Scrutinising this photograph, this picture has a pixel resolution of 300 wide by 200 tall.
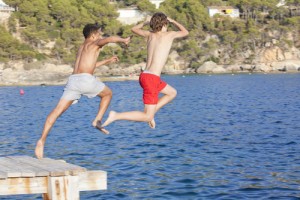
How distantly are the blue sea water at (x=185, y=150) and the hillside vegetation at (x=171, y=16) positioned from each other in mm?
78215

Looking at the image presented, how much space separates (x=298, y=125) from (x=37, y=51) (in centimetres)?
9636

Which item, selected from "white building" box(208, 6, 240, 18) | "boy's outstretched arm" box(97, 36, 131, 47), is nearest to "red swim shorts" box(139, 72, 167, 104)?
"boy's outstretched arm" box(97, 36, 131, 47)

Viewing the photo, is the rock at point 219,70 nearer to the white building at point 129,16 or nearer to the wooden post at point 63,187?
the white building at point 129,16

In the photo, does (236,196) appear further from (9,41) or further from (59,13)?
(59,13)

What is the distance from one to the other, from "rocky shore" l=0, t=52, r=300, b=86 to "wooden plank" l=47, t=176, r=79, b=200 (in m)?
87.5

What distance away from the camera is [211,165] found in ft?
75.8

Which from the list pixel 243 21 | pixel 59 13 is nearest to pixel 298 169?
pixel 59 13

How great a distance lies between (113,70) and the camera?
130 meters

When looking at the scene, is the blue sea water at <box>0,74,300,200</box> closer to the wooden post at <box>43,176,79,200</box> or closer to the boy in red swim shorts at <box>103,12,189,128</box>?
the wooden post at <box>43,176,79,200</box>

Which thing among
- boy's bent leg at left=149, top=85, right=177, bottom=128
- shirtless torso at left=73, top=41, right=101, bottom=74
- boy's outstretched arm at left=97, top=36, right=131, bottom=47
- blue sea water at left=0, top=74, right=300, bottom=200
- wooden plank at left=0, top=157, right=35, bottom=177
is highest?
boy's outstretched arm at left=97, top=36, right=131, bottom=47

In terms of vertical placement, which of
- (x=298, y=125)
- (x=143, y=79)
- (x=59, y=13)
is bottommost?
(x=298, y=125)

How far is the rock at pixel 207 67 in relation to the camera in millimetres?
134500

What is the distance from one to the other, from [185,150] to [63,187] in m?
15.7

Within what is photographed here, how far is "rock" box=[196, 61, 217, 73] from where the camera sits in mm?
134500
